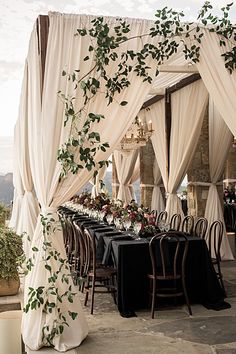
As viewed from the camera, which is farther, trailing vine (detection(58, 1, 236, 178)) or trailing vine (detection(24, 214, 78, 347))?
trailing vine (detection(58, 1, 236, 178))

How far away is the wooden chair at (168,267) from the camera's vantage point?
4590mm

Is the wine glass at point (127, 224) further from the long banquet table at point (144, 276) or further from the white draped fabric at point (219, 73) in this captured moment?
the white draped fabric at point (219, 73)

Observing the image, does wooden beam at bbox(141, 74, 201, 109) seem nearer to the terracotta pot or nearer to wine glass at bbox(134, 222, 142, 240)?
wine glass at bbox(134, 222, 142, 240)

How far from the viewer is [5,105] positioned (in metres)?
8.57

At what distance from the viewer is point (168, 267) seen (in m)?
4.89

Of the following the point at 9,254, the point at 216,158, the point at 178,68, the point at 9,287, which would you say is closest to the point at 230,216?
the point at 216,158

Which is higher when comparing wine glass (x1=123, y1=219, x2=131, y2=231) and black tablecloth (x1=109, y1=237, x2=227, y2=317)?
wine glass (x1=123, y1=219, x2=131, y2=231)

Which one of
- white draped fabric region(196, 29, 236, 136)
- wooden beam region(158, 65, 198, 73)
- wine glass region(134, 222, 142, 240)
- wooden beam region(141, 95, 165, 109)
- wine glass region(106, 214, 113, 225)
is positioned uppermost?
wooden beam region(141, 95, 165, 109)

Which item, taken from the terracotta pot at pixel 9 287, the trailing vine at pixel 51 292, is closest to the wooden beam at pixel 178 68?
the trailing vine at pixel 51 292

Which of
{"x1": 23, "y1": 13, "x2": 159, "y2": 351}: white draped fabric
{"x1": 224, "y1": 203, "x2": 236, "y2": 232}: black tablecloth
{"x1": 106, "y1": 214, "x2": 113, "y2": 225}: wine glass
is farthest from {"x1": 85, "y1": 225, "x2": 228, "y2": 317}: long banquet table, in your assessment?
{"x1": 224, "y1": 203, "x2": 236, "y2": 232}: black tablecloth

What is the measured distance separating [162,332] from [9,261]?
1.59 meters

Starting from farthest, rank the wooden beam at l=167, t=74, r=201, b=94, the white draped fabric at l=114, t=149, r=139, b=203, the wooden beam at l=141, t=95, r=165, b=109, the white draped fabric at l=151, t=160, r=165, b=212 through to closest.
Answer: the white draped fabric at l=114, t=149, r=139, b=203, the white draped fabric at l=151, t=160, r=165, b=212, the wooden beam at l=141, t=95, r=165, b=109, the wooden beam at l=167, t=74, r=201, b=94

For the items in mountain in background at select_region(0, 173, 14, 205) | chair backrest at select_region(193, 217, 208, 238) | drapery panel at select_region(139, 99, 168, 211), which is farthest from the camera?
mountain in background at select_region(0, 173, 14, 205)

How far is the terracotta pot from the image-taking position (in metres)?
4.15
